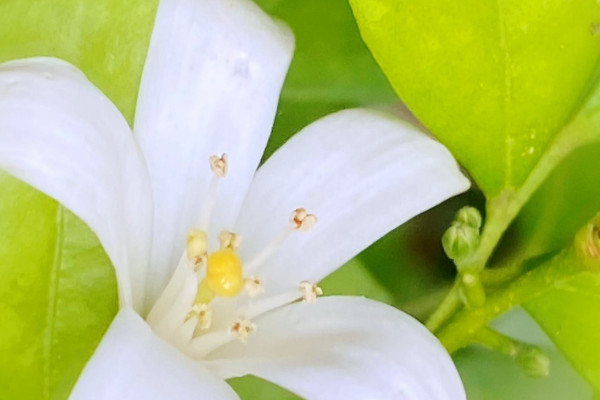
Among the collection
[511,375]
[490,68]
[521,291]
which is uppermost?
[490,68]

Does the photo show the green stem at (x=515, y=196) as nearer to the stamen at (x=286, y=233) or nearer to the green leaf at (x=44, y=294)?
the stamen at (x=286, y=233)

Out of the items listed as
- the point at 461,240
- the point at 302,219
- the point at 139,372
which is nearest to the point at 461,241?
the point at 461,240

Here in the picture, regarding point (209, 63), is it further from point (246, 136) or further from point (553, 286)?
point (553, 286)

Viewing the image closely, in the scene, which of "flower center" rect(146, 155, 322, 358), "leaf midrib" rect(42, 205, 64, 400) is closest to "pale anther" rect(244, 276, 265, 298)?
"flower center" rect(146, 155, 322, 358)

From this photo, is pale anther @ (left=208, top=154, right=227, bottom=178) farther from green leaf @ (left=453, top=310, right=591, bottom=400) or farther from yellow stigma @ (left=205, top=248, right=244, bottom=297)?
green leaf @ (left=453, top=310, right=591, bottom=400)

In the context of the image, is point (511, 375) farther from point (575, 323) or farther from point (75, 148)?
point (75, 148)
